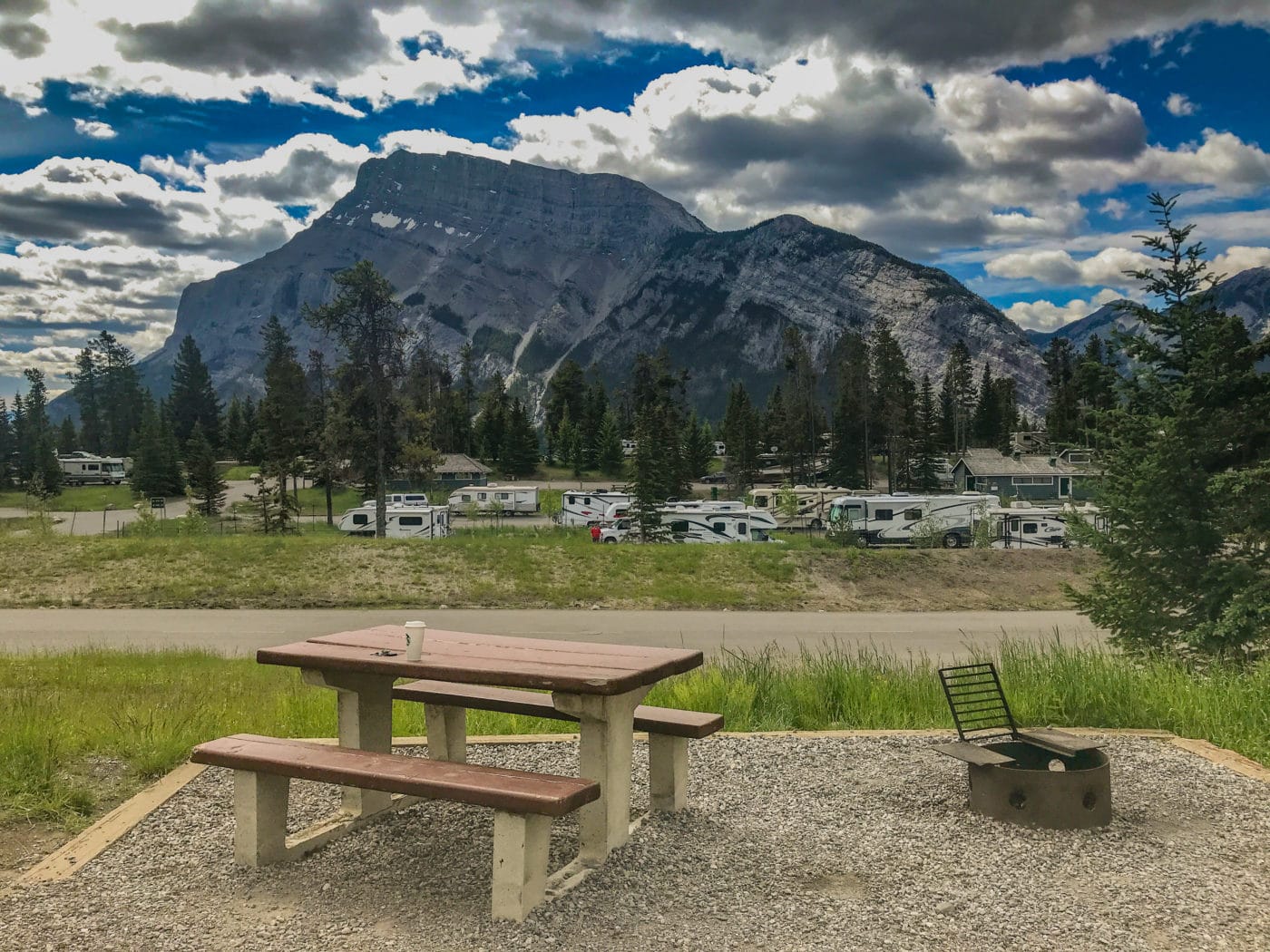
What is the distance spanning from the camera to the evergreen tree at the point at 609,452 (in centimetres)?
7581

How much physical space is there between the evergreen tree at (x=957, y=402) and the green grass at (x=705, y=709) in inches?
3333

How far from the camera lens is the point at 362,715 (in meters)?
4.54

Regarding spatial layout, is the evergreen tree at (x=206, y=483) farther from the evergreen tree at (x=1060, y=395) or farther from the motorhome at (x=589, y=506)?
the evergreen tree at (x=1060, y=395)

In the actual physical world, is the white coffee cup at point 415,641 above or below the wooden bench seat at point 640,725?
above

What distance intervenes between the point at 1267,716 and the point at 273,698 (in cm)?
734

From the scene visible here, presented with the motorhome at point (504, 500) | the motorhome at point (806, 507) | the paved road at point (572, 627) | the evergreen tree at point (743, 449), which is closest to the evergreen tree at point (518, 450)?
the evergreen tree at point (743, 449)

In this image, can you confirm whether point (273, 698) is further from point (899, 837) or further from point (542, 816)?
point (899, 837)

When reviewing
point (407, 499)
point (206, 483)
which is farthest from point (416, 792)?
point (206, 483)

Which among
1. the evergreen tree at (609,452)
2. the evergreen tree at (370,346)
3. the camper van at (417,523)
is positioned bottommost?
the camper van at (417,523)

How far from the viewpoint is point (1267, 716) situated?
Result: 6035 mm

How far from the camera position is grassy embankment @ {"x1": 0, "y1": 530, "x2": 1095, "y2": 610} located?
18453 mm

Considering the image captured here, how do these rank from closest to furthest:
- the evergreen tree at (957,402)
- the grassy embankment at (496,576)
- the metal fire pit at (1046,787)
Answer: the metal fire pit at (1046,787) → the grassy embankment at (496,576) → the evergreen tree at (957,402)

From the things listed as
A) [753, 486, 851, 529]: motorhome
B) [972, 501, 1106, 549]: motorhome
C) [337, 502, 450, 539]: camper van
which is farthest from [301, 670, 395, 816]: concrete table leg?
[753, 486, 851, 529]: motorhome

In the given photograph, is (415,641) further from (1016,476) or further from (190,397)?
(190,397)
